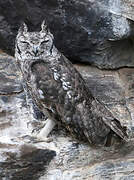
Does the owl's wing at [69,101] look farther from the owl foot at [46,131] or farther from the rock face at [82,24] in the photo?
the rock face at [82,24]

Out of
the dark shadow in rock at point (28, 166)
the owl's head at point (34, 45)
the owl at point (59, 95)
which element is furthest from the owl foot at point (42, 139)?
the owl's head at point (34, 45)

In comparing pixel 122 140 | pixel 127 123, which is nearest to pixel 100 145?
pixel 122 140

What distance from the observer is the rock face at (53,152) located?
333 cm

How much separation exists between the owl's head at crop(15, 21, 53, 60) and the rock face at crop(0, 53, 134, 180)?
501 millimetres

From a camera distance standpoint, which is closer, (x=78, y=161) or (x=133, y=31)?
(x=78, y=161)

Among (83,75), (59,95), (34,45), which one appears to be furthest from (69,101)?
(83,75)

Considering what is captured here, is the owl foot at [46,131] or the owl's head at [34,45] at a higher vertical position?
the owl's head at [34,45]

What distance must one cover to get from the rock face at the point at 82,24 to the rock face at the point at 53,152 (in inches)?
22.0

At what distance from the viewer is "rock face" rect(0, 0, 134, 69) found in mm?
4160

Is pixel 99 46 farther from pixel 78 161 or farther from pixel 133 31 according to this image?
pixel 78 161

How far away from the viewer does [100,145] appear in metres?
3.41

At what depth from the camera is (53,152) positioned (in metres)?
3.41

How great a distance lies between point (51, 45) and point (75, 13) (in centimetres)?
75

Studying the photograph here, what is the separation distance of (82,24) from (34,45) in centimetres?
90
